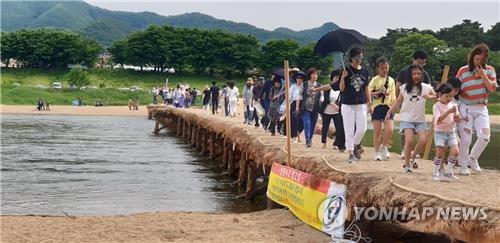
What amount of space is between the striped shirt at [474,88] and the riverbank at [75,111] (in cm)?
4943

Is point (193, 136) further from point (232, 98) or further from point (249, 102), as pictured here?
point (249, 102)

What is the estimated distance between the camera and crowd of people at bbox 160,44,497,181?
8164 millimetres

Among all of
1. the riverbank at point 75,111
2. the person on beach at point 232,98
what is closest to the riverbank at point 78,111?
the riverbank at point 75,111

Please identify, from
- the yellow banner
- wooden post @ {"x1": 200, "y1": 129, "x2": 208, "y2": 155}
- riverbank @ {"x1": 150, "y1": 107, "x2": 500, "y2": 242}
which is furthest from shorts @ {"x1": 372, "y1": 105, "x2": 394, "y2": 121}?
wooden post @ {"x1": 200, "y1": 129, "x2": 208, "y2": 155}

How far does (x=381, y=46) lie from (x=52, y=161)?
75.7 m

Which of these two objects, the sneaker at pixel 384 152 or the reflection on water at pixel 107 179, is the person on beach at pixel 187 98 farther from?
the sneaker at pixel 384 152

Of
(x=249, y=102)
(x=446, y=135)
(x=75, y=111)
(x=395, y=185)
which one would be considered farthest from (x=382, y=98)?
(x=75, y=111)

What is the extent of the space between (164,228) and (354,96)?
3.72 metres

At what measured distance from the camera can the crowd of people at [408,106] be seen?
816 centimetres

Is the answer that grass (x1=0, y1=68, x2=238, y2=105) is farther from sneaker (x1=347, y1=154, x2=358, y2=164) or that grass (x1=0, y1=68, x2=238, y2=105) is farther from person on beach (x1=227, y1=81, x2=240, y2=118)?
sneaker (x1=347, y1=154, x2=358, y2=164)

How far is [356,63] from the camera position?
977cm

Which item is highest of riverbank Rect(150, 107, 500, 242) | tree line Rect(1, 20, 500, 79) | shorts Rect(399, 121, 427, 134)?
tree line Rect(1, 20, 500, 79)

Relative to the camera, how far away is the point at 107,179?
1683 centimetres

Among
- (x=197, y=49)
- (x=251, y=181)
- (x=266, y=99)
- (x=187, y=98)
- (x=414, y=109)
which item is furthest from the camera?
(x=197, y=49)
